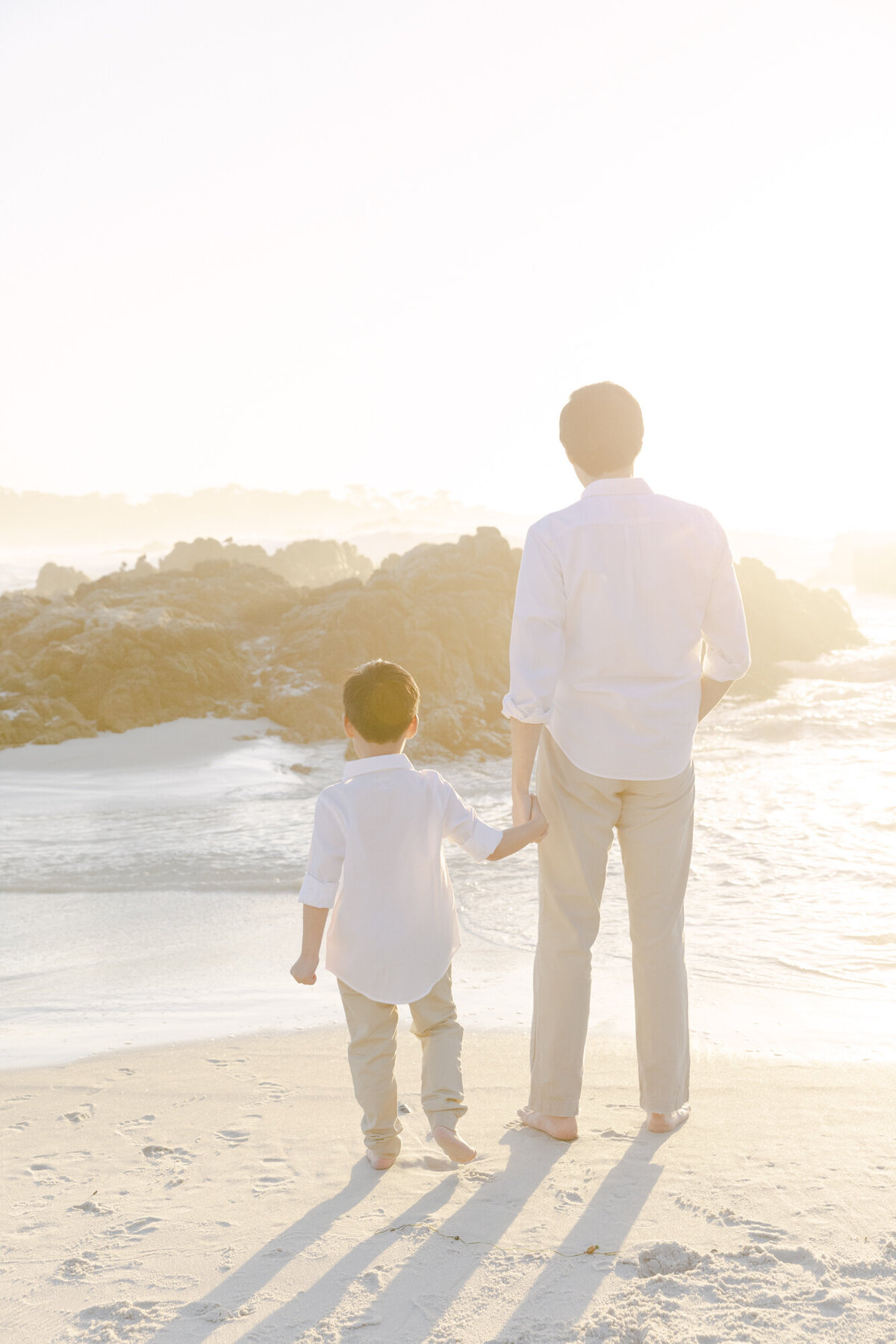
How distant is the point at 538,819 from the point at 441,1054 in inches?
24.2

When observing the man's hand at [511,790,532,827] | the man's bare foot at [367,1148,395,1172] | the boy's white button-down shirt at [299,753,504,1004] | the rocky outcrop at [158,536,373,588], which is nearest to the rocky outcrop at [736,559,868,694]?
the rocky outcrop at [158,536,373,588]

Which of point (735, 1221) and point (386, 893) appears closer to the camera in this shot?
point (735, 1221)

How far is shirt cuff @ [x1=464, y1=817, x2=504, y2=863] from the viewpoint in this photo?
2.58 metres

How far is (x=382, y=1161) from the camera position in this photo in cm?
252

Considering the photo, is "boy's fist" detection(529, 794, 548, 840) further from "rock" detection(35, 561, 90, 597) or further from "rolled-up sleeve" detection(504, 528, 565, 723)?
"rock" detection(35, 561, 90, 597)

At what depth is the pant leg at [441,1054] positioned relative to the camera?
255cm

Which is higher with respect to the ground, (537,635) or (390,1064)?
(537,635)

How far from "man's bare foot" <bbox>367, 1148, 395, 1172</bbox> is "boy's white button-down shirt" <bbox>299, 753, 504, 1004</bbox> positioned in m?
0.36

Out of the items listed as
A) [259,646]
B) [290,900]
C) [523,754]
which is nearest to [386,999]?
[523,754]

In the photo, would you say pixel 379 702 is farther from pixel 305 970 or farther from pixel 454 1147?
pixel 454 1147

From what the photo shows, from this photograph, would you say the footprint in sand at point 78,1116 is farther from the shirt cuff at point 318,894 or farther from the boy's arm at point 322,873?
the shirt cuff at point 318,894

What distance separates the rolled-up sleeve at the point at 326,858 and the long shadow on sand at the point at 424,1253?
71 cm

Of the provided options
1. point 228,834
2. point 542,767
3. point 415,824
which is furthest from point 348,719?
point 228,834

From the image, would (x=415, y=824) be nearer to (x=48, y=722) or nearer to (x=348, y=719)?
(x=348, y=719)
